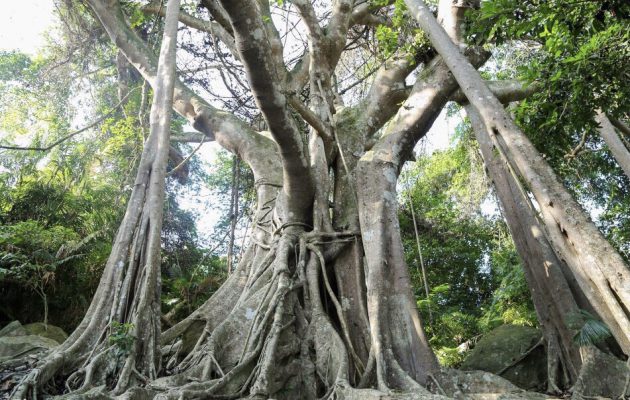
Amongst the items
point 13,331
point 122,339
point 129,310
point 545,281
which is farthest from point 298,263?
point 13,331

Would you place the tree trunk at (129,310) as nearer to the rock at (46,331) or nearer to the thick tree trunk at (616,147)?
the rock at (46,331)

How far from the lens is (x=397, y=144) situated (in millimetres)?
4562

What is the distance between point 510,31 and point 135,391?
11.6ft

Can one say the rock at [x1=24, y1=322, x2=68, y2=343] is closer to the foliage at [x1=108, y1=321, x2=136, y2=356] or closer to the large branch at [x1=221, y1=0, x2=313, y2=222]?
the foliage at [x1=108, y1=321, x2=136, y2=356]

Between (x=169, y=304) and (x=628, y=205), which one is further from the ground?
(x=628, y=205)

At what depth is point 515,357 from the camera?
456 centimetres

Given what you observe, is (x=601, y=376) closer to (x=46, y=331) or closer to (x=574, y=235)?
(x=574, y=235)

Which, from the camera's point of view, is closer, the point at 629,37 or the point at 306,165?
the point at 629,37

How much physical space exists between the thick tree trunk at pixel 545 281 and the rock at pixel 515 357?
44 cm

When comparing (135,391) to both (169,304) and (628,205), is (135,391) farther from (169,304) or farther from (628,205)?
(628,205)

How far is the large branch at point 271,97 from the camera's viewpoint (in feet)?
9.00

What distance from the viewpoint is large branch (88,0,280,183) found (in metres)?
5.58

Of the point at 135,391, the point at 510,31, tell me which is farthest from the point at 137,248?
the point at 510,31

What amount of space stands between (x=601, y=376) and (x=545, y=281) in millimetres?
1105
